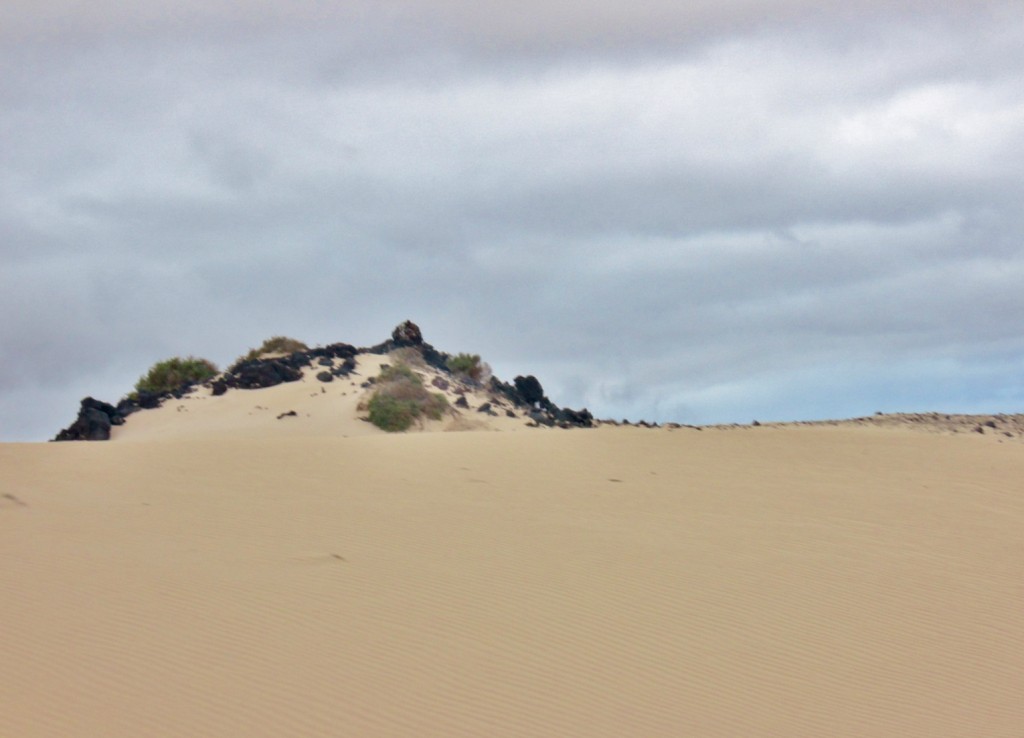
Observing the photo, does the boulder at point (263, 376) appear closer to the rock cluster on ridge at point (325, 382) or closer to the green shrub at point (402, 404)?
the rock cluster on ridge at point (325, 382)

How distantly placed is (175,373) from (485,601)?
2756cm

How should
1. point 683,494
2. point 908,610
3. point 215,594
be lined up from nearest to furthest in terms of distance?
1. point 215,594
2. point 908,610
3. point 683,494

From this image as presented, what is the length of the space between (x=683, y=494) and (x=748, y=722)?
6.55 meters

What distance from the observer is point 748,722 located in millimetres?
7047

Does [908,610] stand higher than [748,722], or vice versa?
[908,610]

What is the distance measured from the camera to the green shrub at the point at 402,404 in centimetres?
2608

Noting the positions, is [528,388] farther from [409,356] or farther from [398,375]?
[398,375]

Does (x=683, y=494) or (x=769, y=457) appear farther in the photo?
(x=769, y=457)

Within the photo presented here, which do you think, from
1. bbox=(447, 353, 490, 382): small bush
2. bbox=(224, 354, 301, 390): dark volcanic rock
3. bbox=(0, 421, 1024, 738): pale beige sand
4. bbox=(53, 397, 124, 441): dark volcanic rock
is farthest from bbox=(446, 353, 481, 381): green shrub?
bbox=(0, 421, 1024, 738): pale beige sand

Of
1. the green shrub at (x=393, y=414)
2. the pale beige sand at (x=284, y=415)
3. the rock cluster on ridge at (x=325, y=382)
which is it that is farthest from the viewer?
the rock cluster on ridge at (x=325, y=382)

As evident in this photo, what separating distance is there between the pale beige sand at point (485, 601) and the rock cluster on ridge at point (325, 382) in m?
13.3

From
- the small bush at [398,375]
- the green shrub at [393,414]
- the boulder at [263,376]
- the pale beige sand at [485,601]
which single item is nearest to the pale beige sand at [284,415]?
the green shrub at [393,414]

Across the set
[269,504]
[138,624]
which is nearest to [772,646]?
[138,624]

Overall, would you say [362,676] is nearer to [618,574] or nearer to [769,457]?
[618,574]
